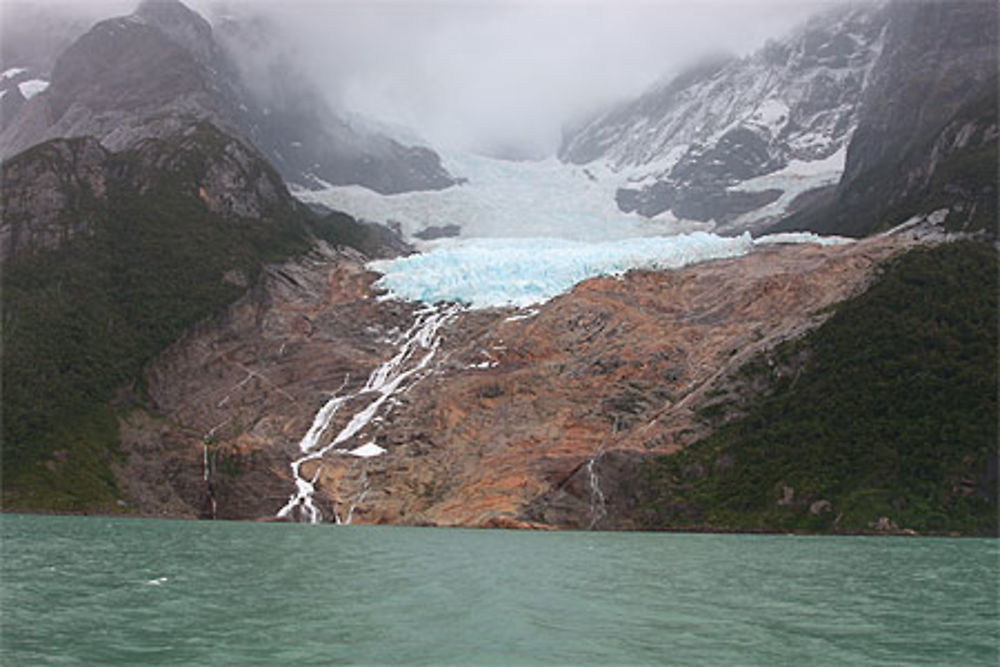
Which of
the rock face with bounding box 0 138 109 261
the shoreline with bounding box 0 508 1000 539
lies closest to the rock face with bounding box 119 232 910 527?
the shoreline with bounding box 0 508 1000 539

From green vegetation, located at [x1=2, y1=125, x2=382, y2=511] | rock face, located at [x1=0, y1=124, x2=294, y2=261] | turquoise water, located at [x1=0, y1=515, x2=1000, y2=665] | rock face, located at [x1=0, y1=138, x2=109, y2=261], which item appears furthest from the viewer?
rock face, located at [x1=0, y1=124, x2=294, y2=261]

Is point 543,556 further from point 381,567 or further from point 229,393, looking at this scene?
point 229,393

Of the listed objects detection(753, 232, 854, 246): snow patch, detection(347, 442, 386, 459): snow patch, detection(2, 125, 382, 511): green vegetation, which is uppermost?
detection(753, 232, 854, 246): snow patch

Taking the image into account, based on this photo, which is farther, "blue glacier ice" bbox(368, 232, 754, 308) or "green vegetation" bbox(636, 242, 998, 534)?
"blue glacier ice" bbox(368, 232, 754, 308)

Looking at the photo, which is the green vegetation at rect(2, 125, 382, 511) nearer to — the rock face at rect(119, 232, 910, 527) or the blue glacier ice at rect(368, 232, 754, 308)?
the rock face at rect(119, 232, 910, 527)

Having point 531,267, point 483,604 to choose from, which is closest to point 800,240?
point 531,267

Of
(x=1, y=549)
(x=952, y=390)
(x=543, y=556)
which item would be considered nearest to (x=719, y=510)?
(x=952, y=390)
